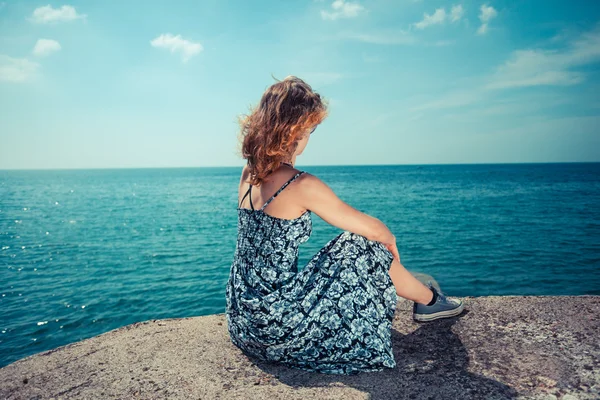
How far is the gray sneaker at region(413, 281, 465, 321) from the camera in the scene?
3744mm

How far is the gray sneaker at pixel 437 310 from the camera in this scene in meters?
3.74

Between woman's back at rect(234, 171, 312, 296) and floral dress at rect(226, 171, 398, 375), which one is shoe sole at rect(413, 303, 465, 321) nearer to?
floral dress at rect(226, 171, 398, 375)

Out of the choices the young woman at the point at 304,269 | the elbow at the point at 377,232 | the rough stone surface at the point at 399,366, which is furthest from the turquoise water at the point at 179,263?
the elbow at the point at 377,232

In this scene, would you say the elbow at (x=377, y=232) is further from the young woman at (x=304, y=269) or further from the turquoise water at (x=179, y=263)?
the turquoise water at (x=179, y=263)

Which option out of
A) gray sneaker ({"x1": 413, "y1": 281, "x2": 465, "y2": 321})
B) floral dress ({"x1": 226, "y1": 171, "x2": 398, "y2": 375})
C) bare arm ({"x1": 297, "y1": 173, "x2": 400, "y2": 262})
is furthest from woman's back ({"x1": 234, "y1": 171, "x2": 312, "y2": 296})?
gray sneaker ({"x1": 413, "y1": 281, "x2": 465, "y2": 321})

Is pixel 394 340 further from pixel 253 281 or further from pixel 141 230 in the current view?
pixel 141 230

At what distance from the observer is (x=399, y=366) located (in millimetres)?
2990

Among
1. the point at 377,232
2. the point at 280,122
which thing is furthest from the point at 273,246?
the point at 280,122

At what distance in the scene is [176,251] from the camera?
648 inches

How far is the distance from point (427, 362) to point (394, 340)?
0.46m

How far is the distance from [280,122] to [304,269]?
111 centimetres

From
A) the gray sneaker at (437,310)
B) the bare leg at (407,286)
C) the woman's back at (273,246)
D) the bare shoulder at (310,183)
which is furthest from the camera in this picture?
the gray sneaker at (437,310)

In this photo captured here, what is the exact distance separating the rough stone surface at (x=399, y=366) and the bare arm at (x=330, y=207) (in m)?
1.15

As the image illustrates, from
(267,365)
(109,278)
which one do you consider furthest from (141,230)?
(267,365)
